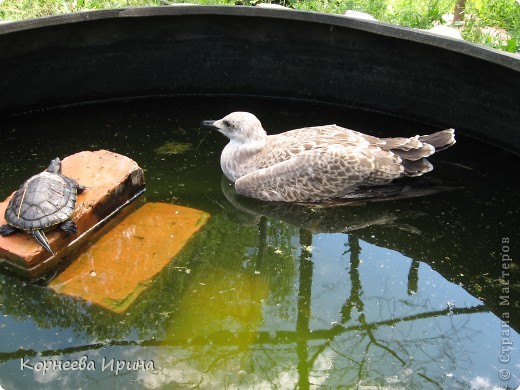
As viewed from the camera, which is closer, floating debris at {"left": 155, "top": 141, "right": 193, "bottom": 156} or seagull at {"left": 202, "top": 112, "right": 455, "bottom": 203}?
seagull at {"left": 202, "top": 112, "right": 455, "bottom": 203}

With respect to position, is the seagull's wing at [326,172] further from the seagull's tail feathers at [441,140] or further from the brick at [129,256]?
the brick at [129,256]

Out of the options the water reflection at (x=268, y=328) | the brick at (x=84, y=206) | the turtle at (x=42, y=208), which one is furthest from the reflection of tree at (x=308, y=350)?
the turtle at (x=42, y=208)

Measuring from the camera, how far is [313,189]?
5070mm

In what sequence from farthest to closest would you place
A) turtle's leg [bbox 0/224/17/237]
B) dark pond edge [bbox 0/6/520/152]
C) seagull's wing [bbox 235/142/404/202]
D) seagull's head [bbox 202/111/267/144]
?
1. dark pond edge [bbox 0/6/520/152]
2. seagull's head [bbox 202/111/267/144]
3. seagull's wing [bbox 235/142/404/202]
4. turtle's leg [bbox 0/224/17/237]

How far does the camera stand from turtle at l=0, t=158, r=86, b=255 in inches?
171

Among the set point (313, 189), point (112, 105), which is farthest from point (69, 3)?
point (313, 189)

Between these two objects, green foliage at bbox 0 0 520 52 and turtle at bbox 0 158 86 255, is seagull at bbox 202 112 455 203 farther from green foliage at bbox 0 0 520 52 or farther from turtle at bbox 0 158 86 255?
green foliage at bbox 0 0 520 52

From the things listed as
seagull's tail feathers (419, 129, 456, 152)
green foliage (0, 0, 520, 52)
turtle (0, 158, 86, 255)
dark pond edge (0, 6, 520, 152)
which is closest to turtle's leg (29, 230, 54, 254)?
turtle (0, 158, 86, 255)

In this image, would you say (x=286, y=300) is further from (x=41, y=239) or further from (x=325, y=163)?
(x=41, y=239)

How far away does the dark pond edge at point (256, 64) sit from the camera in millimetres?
5484

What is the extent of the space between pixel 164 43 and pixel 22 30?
1346 millimetres

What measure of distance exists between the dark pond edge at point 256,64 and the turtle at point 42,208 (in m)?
1.73

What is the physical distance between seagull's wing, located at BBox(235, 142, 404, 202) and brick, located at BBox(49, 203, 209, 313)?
25.4 inches

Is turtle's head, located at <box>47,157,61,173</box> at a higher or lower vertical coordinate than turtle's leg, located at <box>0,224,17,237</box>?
higher
